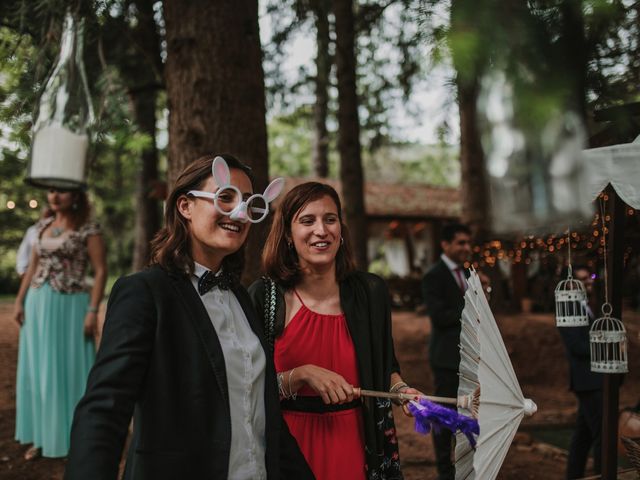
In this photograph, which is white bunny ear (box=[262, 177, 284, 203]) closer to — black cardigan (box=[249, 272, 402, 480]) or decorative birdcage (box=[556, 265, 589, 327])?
black cardigan (box=[249, 272, 402, 480])

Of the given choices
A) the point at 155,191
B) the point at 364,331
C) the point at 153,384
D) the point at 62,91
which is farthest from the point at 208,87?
the point at 155,191

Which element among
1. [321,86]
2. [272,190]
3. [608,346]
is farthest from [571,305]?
[321,86]

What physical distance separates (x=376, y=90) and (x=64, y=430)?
9.30 m

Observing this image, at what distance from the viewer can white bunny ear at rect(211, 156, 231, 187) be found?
184 cm

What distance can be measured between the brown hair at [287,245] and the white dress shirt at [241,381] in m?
0.78

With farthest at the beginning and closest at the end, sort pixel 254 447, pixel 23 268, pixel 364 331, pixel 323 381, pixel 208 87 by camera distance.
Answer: pixel 23 268, pixel 208 87, pixel 364 331, pixel 323 381, pixel 254 447

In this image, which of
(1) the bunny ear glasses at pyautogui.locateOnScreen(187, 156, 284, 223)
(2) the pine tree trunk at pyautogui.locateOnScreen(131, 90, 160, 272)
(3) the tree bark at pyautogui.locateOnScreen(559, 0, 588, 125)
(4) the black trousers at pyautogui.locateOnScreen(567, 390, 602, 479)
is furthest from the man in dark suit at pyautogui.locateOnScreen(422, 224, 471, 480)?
(2) the pine tree trunk at pyautogui.locateOnScreen(131, 90, 160, 272)

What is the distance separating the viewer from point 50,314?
4.73 meters

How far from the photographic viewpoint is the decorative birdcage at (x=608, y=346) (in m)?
3.14

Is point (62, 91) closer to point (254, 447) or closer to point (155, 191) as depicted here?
point (254, 447)

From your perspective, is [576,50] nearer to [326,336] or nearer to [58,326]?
[326,336]

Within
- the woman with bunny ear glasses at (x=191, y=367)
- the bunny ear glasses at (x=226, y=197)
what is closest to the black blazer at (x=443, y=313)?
the woman with bunny ear glasses at (x=191, y=367)

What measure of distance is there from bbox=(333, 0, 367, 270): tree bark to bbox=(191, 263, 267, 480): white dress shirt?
21.6 ft

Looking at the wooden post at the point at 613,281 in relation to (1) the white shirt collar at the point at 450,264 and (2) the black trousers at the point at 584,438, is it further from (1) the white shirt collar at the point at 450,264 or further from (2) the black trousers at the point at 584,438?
(1) the white shirt collar at the point at 450,264
